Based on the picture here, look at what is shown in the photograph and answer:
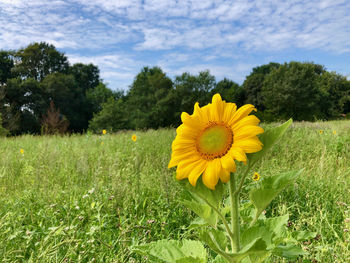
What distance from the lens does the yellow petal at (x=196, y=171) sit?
964 mm

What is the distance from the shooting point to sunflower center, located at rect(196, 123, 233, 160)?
984 mm

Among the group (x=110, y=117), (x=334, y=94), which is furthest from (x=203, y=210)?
(x=334, y=94)

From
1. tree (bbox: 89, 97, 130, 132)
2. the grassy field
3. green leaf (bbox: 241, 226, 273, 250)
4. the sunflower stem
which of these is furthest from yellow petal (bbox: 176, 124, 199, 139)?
tree (bbox: 89, 97, 130, 132)

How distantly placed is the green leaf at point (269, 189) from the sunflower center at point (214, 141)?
0.23 meters

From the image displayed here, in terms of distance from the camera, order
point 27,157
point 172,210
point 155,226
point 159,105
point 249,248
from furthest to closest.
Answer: point 159,105 < point 27,157 < point 172,210 < point 155,226 < point 249,248

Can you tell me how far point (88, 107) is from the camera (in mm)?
30828

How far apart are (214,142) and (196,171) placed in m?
0.13

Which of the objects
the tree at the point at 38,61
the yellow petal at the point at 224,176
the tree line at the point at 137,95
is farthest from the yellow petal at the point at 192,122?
the tree at the point at 38,61

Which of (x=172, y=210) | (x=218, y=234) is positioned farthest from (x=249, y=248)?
(x=172, y=210)

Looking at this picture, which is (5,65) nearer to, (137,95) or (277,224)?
(137,95)

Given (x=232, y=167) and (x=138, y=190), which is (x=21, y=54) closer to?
(x=138, y=190)

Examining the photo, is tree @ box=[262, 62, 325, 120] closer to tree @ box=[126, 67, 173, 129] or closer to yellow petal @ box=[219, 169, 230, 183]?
tree @ box=[126, 67, 173, 129]

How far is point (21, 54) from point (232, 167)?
1396 inches

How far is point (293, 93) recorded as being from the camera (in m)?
29.0
